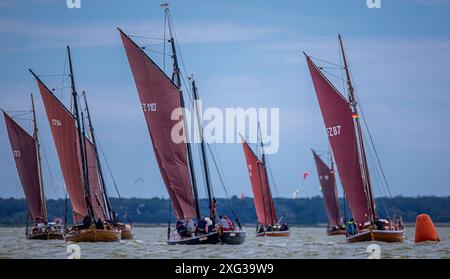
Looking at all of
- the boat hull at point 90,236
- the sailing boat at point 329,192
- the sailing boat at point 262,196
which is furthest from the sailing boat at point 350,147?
the sailing boat at point 329,192

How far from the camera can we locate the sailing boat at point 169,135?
36500 millimetres

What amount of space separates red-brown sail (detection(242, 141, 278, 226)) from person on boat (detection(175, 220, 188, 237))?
81.1 feet

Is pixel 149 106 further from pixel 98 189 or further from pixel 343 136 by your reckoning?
pixel 98 189

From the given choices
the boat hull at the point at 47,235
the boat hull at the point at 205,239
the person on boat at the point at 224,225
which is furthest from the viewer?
the boat hull at the point at 47,235

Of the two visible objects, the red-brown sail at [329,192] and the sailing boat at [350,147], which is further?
the red-brown sail at [329,192]

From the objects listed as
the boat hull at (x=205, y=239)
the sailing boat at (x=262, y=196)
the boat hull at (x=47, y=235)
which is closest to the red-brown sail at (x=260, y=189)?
the sailing boat at (x=262, y=196)

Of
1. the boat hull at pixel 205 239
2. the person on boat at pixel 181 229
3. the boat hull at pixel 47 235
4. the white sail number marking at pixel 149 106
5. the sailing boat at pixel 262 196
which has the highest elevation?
the white sail number marking at pixel 149 106

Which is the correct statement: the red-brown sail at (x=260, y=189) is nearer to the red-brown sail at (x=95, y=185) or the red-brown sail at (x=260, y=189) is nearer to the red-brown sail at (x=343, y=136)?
the red-brown sail at (x=95, y=185)

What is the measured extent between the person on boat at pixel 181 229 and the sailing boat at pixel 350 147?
655 cm

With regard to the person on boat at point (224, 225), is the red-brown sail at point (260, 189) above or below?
above

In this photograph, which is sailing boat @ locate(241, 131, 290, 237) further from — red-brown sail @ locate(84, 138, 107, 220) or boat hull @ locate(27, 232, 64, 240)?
boat hull @ locate(27, 232, 64, 240)

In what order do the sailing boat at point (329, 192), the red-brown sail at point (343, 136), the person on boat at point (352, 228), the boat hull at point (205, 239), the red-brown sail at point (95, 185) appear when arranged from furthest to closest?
the sailing boat at point (329, 192) < the red-brown sail at point (95, 185) < the person on boat at point (352, 228) < the red-brown sail at point (343, 136) < the boat hull at point (205, 239)

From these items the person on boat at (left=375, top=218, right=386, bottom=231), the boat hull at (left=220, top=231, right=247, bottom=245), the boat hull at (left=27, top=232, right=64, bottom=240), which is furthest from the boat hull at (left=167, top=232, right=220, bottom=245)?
the boat hull at (left=27, top=232, right=64, bottom=240)
